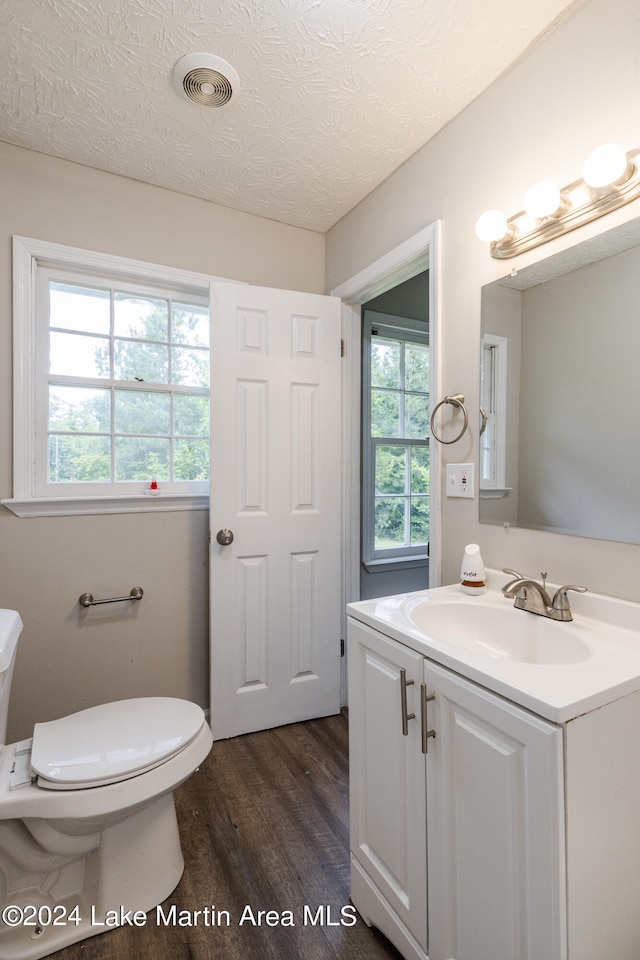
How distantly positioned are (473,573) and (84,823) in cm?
123

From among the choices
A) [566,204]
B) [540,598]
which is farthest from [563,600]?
[566,204]

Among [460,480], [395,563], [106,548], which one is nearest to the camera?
[460,480]

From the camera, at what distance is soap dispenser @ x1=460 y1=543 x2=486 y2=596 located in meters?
1.41

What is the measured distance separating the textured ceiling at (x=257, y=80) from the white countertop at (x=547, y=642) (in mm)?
1580

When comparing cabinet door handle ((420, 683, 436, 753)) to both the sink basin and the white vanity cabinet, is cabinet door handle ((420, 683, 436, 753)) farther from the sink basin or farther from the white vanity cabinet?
the sink basin

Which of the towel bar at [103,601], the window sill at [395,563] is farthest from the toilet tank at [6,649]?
the window sill at [395,563]

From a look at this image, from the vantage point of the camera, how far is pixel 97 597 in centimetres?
197

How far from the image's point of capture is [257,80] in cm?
148

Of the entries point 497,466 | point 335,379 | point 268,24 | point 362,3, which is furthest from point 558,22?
point 335,379

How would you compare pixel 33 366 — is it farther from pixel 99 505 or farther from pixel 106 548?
pixel 106 548

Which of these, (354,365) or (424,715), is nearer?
(424,715)

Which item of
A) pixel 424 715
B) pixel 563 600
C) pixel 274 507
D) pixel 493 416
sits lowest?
pixel 424 715

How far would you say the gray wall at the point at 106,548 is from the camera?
71.7 inches

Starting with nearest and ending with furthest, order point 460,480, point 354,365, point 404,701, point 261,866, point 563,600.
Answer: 1. point 404,701
2. point 563,600
3. point 261,866
4. point 460,480
5. point 354,365
